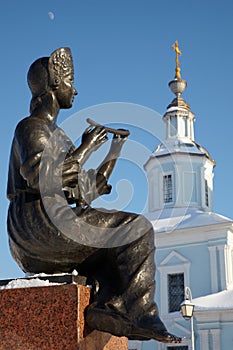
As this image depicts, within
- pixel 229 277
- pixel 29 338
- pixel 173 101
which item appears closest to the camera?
pixel 29 338

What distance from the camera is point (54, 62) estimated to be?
4.11 metres

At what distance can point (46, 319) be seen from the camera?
336 cm

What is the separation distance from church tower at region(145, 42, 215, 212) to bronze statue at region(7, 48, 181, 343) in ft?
77.1

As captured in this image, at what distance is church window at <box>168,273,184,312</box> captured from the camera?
24.6 metres

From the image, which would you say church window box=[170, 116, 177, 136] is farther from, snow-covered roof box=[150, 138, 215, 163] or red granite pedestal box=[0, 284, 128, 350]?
red granite pedestal box=[0, 284, 128, 350]

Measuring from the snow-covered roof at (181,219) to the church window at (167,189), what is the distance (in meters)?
0.60

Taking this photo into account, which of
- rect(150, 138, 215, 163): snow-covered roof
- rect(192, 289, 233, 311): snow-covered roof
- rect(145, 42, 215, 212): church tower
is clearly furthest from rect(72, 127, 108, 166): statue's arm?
rect(150, 138, 215, 163): snow-covered roof

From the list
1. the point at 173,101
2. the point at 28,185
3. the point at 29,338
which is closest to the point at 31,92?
the point at 28,185

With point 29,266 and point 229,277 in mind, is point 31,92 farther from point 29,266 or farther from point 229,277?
point 229,277

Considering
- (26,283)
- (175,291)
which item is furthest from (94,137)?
(175,291)

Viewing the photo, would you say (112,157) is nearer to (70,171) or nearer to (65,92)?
(70,171)

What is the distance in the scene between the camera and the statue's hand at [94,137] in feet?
12.9

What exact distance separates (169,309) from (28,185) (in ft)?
71.6

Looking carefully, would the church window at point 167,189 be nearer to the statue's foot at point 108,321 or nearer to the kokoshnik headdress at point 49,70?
the kokoshnik headdress at point 49,70
